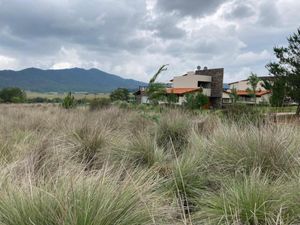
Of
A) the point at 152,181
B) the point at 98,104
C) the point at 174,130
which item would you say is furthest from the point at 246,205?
the point at 98,104

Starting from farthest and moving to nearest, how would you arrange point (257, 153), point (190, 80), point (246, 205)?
point (190, 80), point (257, 153), point (246, 205)

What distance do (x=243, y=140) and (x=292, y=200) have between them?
1834 mm

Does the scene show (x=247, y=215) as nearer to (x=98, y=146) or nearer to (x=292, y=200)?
(x=292, y=200)

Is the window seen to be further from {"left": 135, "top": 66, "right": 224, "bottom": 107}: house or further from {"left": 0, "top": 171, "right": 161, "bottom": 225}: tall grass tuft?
{"left": 0, "top": 171, "right": 161, "bottom": 225}: tall grass tuft

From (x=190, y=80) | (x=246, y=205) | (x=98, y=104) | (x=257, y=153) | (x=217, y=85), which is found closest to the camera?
(x=246, y=205)

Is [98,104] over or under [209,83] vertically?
under

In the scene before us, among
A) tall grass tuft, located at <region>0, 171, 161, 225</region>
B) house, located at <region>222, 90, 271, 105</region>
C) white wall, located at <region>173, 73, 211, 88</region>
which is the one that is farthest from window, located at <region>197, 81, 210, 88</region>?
tall grass tuft, located at <region>0, 171, 161, 225</region>

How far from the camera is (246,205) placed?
329 centimetres

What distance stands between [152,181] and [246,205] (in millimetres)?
883

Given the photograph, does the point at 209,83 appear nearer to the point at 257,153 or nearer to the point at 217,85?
the point at 217,85

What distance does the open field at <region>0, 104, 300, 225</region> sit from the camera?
269 cm

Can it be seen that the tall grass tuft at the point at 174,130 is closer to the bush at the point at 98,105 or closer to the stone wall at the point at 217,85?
the bush at the point at 98,105

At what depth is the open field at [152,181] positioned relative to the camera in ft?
8.84

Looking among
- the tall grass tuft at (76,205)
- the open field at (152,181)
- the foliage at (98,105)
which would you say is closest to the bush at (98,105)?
the foliage at (98,105)
